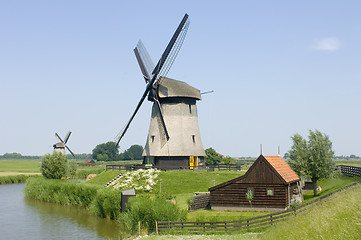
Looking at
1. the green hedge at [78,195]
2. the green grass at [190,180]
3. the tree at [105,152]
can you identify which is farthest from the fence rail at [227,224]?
the tree at [105,152]

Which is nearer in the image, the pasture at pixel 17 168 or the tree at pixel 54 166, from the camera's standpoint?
the tree at pixel 54 166

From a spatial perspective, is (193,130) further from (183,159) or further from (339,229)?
(339,229)

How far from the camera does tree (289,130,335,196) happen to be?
3309 cm

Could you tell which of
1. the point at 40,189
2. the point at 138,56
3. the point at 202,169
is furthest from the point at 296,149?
the point at 40,189

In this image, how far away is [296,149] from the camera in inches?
1337

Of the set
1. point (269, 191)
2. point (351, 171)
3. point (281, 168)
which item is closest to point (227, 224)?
point (269, 191)

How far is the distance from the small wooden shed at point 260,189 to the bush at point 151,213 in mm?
5608

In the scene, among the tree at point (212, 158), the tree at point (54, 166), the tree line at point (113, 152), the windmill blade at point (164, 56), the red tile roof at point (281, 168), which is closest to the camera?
the red tile roof at point (281, 168)

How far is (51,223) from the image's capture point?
31.3 metres

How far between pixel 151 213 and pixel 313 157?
1667 centimetres

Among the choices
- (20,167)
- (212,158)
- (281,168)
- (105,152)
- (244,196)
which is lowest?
(244,196)

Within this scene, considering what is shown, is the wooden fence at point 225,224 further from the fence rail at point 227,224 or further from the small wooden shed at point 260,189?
the small wooden shed at point 260,189

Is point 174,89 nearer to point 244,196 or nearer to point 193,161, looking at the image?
point 193,161

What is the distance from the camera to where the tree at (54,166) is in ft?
159
